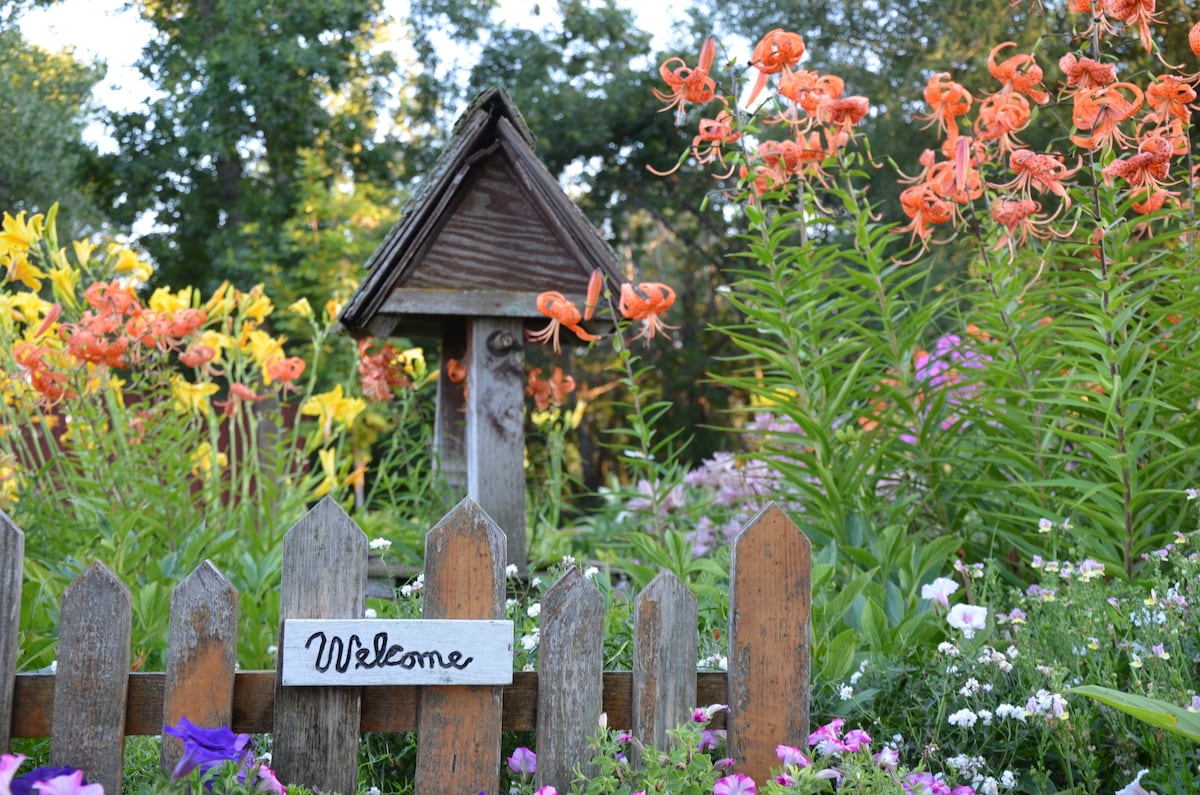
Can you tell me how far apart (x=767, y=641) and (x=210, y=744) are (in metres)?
0.91

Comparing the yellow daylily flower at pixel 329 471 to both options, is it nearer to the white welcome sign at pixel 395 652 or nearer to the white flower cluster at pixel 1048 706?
the white welcome sign at pixel 395 652

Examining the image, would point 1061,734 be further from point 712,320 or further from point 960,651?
point 712,320

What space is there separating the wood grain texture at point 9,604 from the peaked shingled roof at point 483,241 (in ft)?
5.40

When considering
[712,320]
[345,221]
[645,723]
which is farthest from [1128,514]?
[712,320]

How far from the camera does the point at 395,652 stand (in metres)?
1.75

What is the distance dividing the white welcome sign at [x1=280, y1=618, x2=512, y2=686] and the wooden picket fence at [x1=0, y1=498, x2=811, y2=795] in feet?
0.11

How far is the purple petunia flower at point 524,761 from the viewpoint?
1.78 m

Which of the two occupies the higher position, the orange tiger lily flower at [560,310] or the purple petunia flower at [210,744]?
the orange tiger lily flower at [560,310]

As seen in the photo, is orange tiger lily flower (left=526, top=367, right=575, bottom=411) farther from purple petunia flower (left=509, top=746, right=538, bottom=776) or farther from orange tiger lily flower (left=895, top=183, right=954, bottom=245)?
purple petunia flower (left=509, top=746, right=538, bottom=776)

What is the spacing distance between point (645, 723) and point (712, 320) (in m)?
14.8

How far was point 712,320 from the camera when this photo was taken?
16422 mm

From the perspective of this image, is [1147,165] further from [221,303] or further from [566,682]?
[221,303]

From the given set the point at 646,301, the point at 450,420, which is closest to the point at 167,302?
the point at 450,420

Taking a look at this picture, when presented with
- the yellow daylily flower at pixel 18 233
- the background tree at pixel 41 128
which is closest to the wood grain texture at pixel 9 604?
the yellow daylily flower at pixel 18 233
